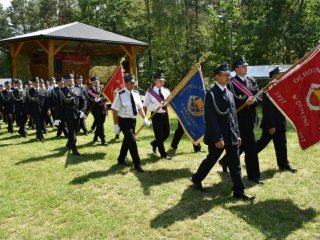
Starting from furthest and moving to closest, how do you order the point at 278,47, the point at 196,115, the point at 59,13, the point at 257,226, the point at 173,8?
the point at 59,13 < the point at 173,8 < the point at 278,47 < the point at 196,115 < the point at 257,226

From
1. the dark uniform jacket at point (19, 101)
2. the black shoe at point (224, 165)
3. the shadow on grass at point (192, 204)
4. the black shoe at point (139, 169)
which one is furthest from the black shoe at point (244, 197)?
the dark uniform jacket at point (19, 101)

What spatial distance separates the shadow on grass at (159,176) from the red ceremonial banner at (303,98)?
2519mm

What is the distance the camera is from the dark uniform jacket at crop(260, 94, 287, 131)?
7.63 meters

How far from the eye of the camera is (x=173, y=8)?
44.4 metres

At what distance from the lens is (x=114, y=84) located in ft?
38.1

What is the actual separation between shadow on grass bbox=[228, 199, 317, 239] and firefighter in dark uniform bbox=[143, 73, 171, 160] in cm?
364

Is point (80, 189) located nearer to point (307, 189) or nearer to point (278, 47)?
point (307, 189)

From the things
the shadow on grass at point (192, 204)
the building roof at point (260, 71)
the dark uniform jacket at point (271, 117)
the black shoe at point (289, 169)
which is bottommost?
the shadow on grass at point (192, 204)

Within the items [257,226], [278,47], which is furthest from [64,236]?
[278,47]

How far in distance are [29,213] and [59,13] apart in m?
62.1

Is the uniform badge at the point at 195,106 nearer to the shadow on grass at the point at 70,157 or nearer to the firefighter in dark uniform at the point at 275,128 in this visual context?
the firefighter in dark uniform at the point at 275,128

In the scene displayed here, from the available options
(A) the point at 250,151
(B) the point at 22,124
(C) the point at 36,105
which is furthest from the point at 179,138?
(B) the point at 22,124

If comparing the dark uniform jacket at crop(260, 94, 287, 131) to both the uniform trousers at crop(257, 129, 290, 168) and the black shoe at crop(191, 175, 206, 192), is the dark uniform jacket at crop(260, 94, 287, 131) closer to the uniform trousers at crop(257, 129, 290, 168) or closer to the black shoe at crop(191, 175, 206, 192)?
the uniform trousers at crop(257, 129, 290, 168)

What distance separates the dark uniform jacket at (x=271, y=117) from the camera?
7633 mm
